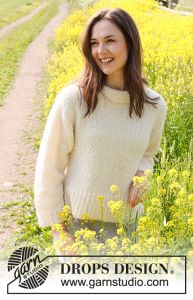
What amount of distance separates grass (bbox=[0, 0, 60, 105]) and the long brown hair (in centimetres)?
768

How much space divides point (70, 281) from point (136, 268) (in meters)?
0.33

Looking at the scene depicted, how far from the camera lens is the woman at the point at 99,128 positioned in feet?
9.02

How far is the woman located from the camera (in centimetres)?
275

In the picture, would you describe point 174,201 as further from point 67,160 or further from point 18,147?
point 18,147

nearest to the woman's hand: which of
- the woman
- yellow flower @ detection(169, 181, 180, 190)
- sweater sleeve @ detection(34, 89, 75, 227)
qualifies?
the woman

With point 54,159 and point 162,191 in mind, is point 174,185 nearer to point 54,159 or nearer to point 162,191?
point 162,191

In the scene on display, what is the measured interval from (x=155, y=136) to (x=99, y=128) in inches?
16.2

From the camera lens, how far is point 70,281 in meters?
2.70

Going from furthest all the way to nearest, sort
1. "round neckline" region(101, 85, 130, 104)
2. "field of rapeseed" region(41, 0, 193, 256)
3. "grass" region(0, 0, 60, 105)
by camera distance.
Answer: "grass" region(0, 0, 60, 105), "round neckline" region(101, 85, 130, 104), "field of rapeseed" region(41, 0, 193, 256)

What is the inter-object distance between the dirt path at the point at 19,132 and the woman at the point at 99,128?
6.55ft

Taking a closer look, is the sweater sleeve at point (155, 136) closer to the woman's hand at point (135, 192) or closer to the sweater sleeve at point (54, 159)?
the woman's hand at point (135, 192)

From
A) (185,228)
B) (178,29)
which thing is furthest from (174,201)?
(178,29)

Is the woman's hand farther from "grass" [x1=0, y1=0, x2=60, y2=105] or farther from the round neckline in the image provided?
"grass" [x1=0, y1=0, x2=60, y2=105]

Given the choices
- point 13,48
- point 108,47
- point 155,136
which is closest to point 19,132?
point 155,136
